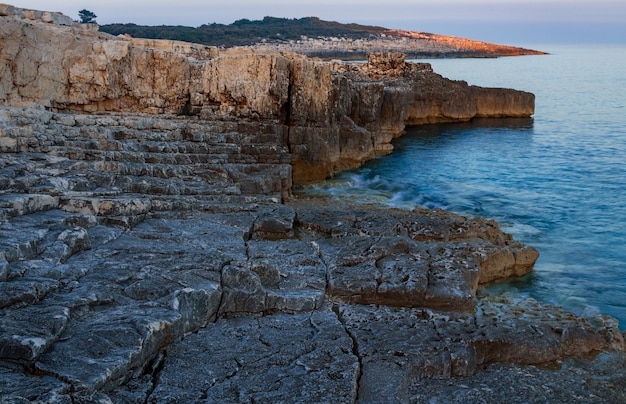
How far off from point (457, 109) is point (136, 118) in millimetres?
21632

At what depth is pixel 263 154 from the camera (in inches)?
528

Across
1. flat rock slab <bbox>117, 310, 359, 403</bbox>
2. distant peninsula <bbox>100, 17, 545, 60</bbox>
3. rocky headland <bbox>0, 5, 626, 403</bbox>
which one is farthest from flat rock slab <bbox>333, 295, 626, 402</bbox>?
distant peninsula <bbox>100, 17, 545, 60</bbox>

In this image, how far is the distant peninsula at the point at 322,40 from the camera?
241 ft

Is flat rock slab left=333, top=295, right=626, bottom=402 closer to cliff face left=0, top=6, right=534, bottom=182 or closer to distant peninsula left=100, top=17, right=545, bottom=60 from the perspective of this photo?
cliff face left=0, top=6, right=534, bottom=182

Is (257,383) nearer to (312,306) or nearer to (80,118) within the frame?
(312,306)

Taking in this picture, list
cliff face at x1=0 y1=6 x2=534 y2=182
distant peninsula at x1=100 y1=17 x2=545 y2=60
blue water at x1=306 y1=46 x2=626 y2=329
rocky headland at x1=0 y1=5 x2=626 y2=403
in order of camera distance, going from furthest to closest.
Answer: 1. distant peninsula at x1=100 y1=17 x2=545 y2=60
2. cliff face at x1=0 y1=6 x2=534 y2=182
3. blue water at x1=306 y1=46 x2=626 y2=329
4. rocky headland at x1=0 y1=5 x2=626 y2=403

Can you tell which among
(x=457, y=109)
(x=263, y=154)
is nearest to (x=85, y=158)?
(x=263, y=154)

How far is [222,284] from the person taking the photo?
6.59m

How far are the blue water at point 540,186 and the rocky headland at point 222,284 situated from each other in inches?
48.2

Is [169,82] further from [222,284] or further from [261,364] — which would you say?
[261,364]

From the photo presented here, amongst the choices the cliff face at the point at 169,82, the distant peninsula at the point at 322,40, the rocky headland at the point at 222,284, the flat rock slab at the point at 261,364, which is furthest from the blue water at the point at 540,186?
Result: the distant peninsula at the point at 322,40

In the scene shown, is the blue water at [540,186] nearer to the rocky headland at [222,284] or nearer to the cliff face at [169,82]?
the rocky headland at [222,284]

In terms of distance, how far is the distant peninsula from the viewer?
73.5 m

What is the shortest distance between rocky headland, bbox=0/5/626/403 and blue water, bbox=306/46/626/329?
122 centimetres
